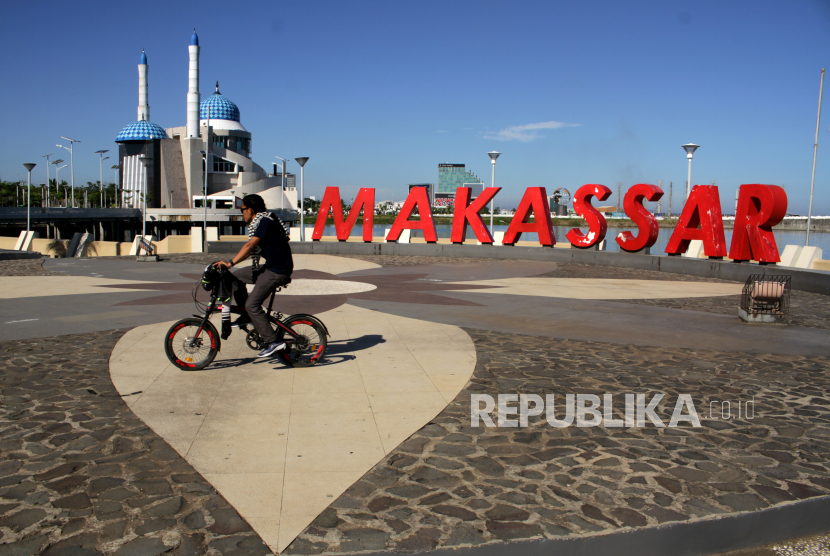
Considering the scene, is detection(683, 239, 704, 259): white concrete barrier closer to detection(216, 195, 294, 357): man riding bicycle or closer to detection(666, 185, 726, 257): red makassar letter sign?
detection(666, 185, 726, 257): red makassar letter sign

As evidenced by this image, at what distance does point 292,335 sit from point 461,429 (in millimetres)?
2808

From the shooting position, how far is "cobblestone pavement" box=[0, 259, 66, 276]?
18.0 metres

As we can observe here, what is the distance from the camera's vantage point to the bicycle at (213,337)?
7.12 m

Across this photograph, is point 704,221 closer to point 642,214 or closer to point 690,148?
point 642,214

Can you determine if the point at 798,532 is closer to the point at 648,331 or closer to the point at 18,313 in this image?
the point at 648,331

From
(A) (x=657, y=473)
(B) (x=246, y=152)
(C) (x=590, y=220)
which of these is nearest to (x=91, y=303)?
(A) (x=657, y=473)

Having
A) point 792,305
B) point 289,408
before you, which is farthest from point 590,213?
point 289,408

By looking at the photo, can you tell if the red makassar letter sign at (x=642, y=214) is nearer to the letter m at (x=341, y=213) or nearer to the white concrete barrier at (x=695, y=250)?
the white concrete barrier at (x=695, y=250)

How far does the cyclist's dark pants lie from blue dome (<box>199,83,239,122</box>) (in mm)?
117611

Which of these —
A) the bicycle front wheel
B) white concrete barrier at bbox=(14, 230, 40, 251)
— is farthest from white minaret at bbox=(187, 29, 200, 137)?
the bicycle front wheel

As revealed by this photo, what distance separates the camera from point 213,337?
7.23m

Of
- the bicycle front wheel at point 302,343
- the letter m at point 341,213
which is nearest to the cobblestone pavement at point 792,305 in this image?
the bicycle front wheel at point 302,343

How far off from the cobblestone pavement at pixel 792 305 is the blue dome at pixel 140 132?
11218cm
